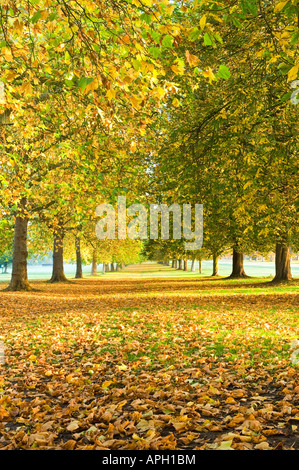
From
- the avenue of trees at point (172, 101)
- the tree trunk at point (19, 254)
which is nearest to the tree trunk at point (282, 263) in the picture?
the avenue of trees at point (172, 101)

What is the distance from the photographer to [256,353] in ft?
23.9

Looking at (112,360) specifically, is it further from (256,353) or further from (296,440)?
(296,440)

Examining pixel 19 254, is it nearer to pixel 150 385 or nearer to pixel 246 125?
pixel 246 125

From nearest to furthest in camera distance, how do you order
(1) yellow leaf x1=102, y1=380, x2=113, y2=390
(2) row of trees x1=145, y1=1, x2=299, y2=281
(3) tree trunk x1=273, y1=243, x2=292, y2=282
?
(1) yellow leaf x1=102, y1=380, x2=113, y2=390 → (2) row of trees x1=145, y1=1, x2=299, y2=281 → (3) tree trunk x1=273, y1=243, x2=292, y2=282

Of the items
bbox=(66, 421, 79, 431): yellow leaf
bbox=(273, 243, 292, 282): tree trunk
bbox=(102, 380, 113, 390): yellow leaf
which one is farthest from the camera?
bbox=(273, 243, 292, 282): tree trunk

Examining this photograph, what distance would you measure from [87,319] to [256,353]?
6.15 meters

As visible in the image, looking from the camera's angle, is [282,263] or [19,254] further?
[282,263]

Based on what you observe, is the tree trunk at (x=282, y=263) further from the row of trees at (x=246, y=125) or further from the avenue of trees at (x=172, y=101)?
the row of trees at (x=246, y=125)

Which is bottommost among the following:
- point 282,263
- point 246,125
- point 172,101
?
point 282,263

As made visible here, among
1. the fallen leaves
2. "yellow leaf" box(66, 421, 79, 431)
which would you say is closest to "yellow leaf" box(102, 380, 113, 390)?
the fallen leaves

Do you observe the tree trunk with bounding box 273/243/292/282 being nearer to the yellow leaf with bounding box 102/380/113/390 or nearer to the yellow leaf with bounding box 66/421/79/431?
the yellow leaf with bounding box 102/380/113/390

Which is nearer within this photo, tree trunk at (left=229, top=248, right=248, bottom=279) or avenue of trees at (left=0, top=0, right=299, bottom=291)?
avenue of trees at (left=0, top=0, right=299, bottom=291)

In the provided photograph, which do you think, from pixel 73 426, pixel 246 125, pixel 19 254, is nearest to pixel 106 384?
pixel 73 426

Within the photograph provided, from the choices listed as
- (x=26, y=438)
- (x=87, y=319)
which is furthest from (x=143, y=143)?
(x=26, y=438)
